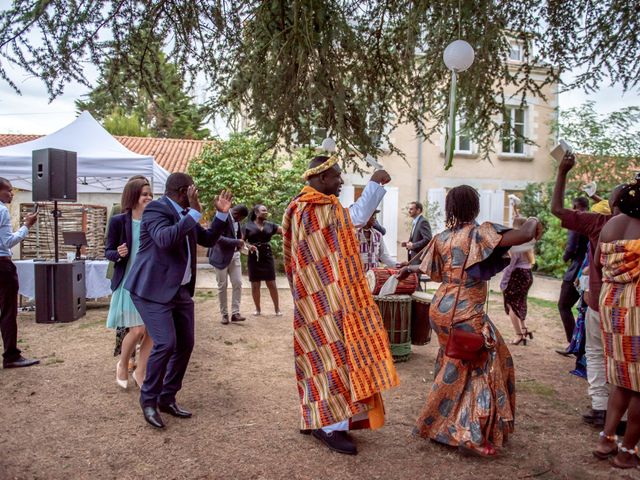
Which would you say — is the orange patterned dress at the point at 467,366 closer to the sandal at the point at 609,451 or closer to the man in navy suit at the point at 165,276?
the sandal at the point at 609,451

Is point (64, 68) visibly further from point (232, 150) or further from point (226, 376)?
point (232, 150)

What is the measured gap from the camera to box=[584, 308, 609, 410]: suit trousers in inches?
178

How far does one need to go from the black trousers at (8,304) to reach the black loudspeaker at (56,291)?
2.45 m

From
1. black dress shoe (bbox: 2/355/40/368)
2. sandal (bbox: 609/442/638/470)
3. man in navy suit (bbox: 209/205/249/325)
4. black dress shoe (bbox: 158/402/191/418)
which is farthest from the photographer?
man in navy suit (bbox: 209/205/249/325)

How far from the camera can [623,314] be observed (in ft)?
11.6

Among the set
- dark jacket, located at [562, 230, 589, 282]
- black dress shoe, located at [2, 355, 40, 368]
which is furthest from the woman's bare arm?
black dress shoe, located at [2, 355, 40, 368]

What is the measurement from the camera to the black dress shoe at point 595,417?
4477 mm

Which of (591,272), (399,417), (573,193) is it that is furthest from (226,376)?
(573,193)

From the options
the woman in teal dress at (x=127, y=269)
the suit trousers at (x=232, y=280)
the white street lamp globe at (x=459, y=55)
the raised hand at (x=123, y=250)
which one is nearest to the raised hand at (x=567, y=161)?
the white street lamp globe at (x=459, y=55)

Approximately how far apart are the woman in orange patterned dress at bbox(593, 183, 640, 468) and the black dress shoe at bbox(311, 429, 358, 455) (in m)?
1.75

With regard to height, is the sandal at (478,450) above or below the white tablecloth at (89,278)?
below

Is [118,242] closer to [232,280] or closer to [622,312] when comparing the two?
[232,280]

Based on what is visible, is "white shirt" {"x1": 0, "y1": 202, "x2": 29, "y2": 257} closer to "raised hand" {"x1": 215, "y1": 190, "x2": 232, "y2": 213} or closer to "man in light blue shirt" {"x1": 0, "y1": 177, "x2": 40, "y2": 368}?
"man in light blue shirt" {"x1": 0, "y1": 177, "x2": 40, "y2": 368}

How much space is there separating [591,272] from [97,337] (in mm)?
6386
